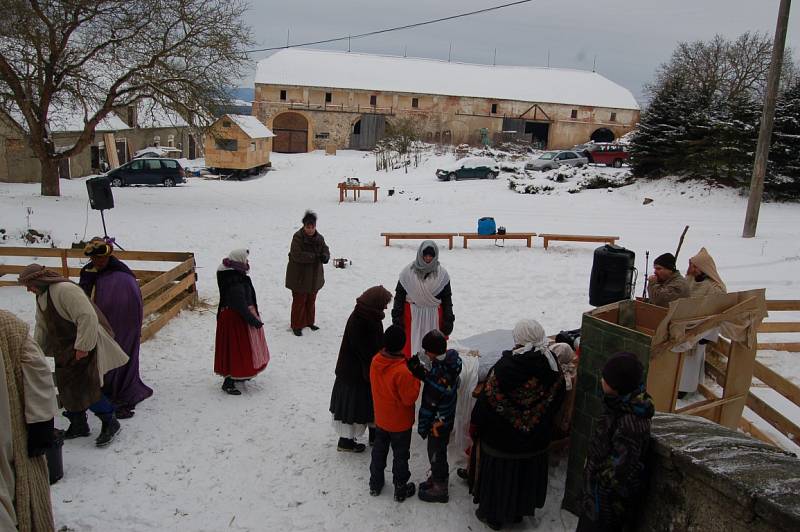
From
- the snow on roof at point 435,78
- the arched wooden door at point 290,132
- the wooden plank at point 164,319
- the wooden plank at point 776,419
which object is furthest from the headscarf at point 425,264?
the snow on roof at point 435,78

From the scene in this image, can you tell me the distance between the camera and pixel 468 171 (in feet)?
86.2

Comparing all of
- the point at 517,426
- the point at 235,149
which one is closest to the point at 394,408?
the point at 517,426

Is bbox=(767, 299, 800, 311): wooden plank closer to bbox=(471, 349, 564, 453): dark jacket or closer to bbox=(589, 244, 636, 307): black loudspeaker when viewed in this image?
bbox=(589, 244, 636, 307): black loudspeaker

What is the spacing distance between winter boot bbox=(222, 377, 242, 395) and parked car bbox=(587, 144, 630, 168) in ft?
90.5

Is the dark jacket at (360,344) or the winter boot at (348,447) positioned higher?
the dark jacket at (360,344)

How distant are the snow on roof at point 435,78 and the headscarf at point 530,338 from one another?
4302cm

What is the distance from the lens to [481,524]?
411cm

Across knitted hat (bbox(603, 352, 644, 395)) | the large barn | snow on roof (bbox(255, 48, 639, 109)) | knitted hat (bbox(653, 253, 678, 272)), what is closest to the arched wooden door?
the large barn

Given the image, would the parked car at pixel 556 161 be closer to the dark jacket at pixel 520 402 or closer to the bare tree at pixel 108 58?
the bare tree at pixel 108 58

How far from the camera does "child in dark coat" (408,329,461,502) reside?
13.2 feet

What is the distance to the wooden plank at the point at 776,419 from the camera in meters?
5.23

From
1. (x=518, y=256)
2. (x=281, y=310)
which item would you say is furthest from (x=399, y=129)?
(x=281, y=310)

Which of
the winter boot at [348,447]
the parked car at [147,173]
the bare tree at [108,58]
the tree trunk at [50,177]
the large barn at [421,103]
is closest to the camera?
the winter boot at [348,447]

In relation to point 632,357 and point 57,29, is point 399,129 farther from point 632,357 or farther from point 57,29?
point 632,357
